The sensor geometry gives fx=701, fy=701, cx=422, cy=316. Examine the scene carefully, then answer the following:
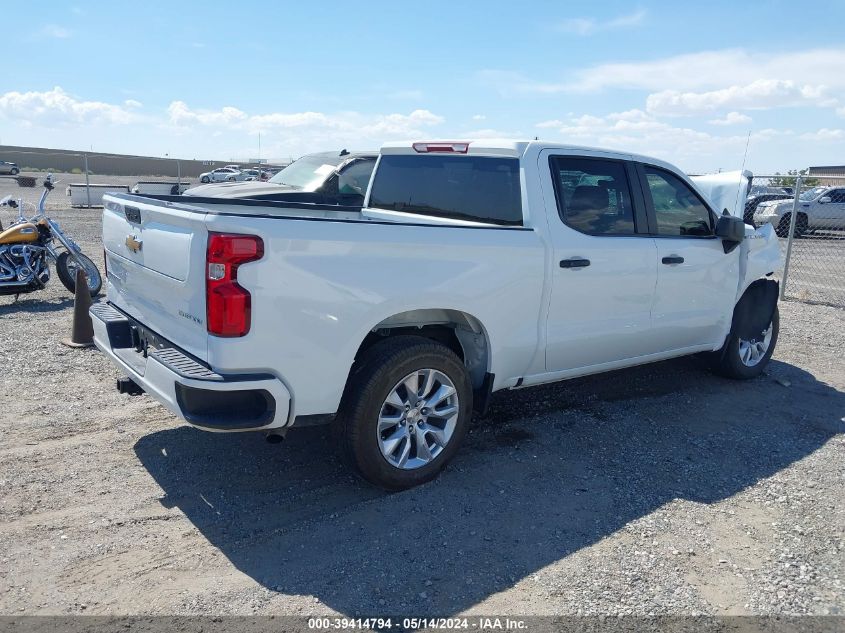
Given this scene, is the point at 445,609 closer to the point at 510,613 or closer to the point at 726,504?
the point at 510,613

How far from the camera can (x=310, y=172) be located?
40.5 feet

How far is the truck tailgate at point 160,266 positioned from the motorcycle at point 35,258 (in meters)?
4.49

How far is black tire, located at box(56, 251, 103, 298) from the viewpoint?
8977 millimetres

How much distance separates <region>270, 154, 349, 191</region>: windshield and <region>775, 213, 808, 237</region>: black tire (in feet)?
51.6

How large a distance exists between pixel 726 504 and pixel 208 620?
3011 millimetres

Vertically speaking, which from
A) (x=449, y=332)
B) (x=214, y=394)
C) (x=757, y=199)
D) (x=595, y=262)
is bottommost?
(x=214, y=394)

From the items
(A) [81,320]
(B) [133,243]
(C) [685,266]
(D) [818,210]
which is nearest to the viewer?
(B) [133,243]

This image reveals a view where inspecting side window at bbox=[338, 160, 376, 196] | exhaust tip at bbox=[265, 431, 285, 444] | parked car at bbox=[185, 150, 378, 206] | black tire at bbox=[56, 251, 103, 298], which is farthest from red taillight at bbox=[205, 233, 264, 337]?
side window at bbox=[338, 160, 376, 196]

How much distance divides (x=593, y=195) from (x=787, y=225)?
20.3 metres

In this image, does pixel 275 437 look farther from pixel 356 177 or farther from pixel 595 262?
pixel 356 177

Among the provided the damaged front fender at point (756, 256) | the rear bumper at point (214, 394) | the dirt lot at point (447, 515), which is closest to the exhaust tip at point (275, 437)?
the rear bumper at point (214, 394)

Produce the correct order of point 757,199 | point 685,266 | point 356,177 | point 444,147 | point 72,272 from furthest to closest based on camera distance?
1. point 757,199
2. point 356,177
3. point 72,272
4. point 685,266
5. point 444,147

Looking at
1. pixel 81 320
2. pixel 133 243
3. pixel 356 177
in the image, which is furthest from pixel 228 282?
pixel 356 177

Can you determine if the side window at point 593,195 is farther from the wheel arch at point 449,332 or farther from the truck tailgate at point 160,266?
the truck tailgate at point 160,266
